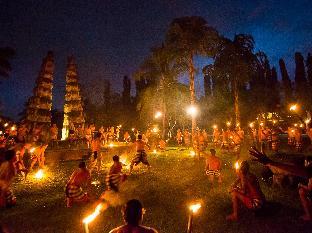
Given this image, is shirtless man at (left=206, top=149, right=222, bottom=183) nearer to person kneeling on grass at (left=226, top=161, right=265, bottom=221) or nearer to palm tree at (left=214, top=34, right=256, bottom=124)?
person kneeling on grass at (left=226, top=161, right=265, bottom=221)

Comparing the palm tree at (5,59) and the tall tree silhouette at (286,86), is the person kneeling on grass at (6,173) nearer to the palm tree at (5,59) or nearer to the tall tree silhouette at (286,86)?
the palm tree at (5,59)

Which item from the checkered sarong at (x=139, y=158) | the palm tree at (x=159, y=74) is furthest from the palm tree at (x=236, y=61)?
the checkered sarong at (x=139, y=158)

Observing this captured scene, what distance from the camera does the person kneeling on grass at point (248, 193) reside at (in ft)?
26.3

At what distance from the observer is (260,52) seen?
38.2 m

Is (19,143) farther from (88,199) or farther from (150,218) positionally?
(150,218)

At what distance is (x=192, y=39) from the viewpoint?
25.5 meters

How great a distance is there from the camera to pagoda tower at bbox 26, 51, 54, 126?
105 feet

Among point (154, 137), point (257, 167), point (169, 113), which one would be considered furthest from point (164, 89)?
point (257, 167)

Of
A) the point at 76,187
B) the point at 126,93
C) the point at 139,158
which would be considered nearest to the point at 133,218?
the point at 76,187

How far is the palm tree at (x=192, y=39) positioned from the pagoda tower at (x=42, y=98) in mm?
15784

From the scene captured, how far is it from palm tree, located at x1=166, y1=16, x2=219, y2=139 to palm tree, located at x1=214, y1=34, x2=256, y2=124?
11362 mm

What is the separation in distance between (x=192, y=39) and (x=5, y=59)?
800 inches

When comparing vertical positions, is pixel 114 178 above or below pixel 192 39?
below

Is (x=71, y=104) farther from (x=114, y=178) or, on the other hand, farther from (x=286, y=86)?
(x=286, y=86)
